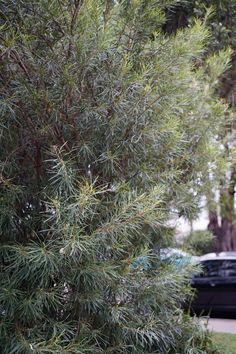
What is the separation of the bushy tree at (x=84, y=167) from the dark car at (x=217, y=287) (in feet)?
18.3

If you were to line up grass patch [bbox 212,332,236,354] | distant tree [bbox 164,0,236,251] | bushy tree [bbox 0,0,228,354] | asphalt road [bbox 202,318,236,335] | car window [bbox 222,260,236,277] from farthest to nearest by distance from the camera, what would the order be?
1. car window [bbox 222,260,236,277]
2. asphalt road [bbox 202,318,236,335]
3. distant tree [bbox 164,0,236,251]
4. grass patch [bbox 212,332,236,354]
5. bushy tree [bbox 0,0,228,354]

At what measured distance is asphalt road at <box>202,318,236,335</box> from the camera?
28.7ft

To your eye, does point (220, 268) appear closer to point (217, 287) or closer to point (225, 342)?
point (217, 287)

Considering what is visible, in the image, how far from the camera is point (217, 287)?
10.2 m

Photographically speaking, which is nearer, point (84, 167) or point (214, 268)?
point (84, 167)

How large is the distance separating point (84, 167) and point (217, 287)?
22.3ft

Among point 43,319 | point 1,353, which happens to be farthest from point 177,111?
point 1,353

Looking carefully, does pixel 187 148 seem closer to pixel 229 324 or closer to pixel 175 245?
pixel 175 245

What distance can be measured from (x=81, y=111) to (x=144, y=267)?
5.26ft

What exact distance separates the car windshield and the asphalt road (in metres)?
0.95

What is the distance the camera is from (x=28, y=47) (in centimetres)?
414

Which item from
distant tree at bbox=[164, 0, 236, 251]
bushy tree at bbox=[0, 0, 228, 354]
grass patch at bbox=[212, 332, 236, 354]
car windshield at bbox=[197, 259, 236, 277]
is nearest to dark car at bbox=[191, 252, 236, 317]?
car windshield at bbox=[197, 259, 236, 277]

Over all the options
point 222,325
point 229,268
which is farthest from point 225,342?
point 229,268

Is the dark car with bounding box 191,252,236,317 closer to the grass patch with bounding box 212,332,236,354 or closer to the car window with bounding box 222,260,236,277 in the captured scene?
the car window with bounding box 222,260,236,277
